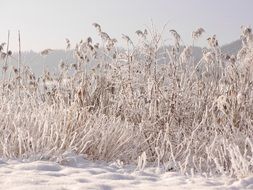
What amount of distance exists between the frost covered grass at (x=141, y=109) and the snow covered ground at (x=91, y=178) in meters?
0.10

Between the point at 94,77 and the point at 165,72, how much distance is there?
3.02 feet

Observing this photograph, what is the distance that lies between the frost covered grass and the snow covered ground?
98 millimetres

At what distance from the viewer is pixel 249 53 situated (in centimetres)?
429

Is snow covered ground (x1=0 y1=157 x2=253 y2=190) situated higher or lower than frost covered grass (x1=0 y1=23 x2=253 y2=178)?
lower

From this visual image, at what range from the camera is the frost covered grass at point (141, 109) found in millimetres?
3334

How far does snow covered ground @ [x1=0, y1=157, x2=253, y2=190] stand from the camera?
96.7 inches

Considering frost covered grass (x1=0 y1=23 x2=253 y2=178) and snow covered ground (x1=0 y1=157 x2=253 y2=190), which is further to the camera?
frost covered grass (x1=0 y1=23 x2=253 y2=178)

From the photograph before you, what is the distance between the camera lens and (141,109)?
170 inches

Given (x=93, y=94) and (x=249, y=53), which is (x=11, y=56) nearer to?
(x=93, y=94)

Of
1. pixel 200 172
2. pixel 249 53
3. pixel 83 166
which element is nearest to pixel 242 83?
pixel 249 53

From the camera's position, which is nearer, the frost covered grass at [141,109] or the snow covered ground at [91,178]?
the snow covered ground at [91,178]

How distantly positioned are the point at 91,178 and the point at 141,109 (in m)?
1.70

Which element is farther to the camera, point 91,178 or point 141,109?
point 141,109

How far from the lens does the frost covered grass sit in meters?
3.33
